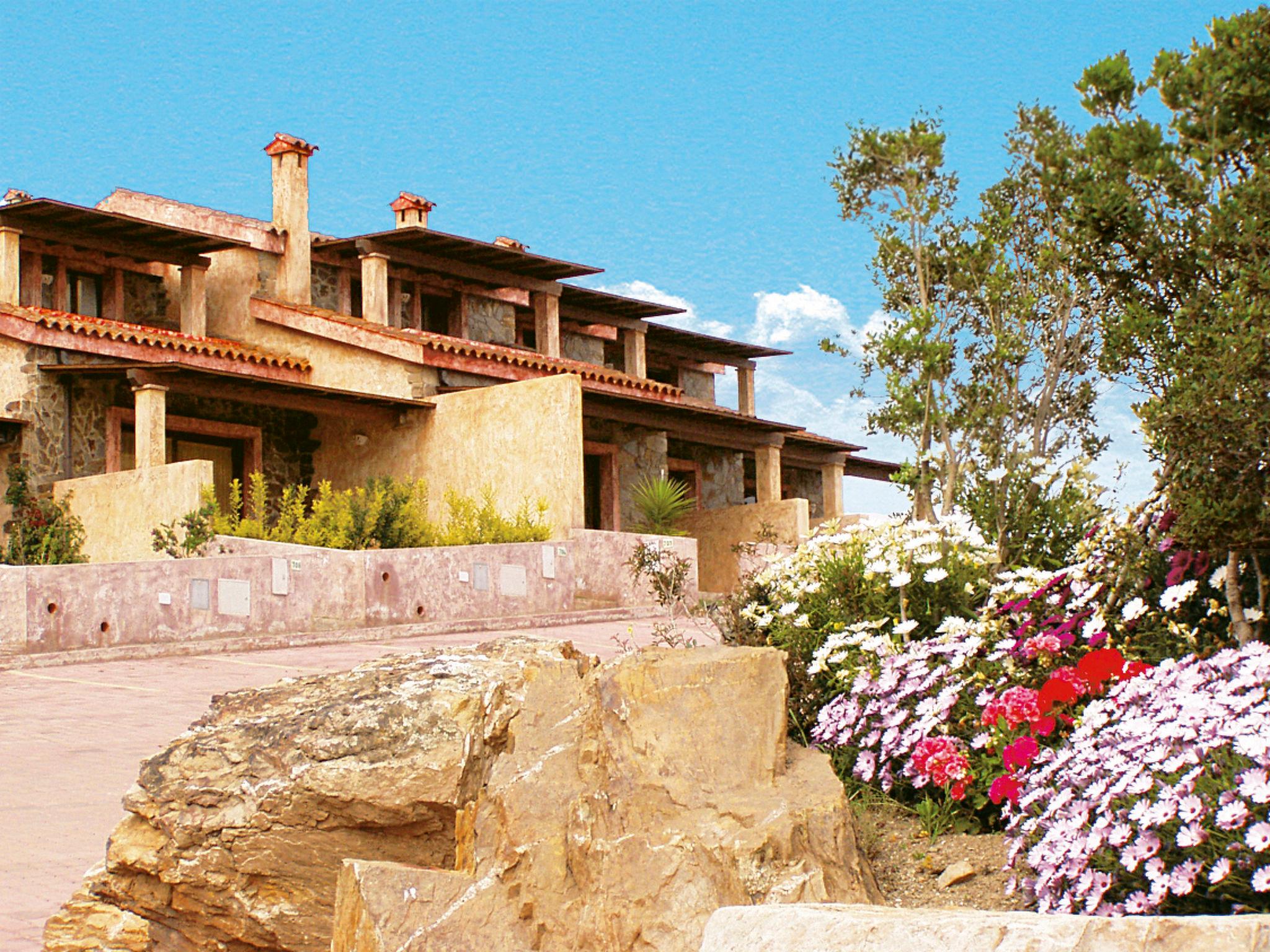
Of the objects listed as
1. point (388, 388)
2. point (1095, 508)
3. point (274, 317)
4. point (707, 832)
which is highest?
point (274, 317)

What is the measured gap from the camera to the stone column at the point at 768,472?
25516 millimetres

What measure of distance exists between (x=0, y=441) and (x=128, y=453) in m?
2.22

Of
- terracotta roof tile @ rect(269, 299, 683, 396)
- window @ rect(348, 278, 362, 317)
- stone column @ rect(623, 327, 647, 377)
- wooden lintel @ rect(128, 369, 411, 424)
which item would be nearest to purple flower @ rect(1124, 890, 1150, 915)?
wooden lintel @ rect(128, 369, 411, 424)

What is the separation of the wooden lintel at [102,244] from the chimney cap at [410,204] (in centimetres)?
472

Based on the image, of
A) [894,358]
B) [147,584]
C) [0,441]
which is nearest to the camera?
[894,358]

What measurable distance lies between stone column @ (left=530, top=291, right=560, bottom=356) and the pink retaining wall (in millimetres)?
8038

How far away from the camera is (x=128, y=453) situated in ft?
70.0

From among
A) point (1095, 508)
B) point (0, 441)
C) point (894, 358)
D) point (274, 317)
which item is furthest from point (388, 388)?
point (1095, 508)

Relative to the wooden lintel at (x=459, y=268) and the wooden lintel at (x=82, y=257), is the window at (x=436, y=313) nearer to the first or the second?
the wooden lintel at (x=459, y=268)

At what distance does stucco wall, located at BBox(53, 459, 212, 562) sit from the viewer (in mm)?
17516

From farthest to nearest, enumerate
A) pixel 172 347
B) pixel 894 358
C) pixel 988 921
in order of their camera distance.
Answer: pixel 172 347
pixel 894 358
pixel 988 921

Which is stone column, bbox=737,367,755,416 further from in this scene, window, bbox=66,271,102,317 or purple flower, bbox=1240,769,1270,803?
purple flower, bbox=1240,769,1270,803

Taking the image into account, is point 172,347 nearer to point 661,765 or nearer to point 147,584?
point 147,584

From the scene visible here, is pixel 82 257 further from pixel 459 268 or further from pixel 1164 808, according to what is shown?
pixel 1164 808
